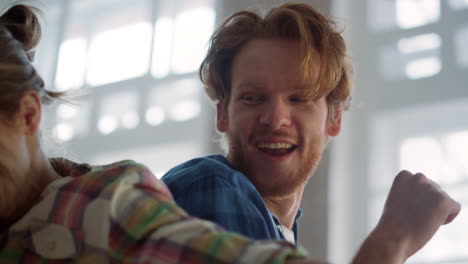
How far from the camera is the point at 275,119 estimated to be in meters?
0.95

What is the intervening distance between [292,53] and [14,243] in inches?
21.2

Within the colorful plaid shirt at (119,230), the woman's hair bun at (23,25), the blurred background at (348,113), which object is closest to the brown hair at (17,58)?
the woman's hair bun at (23,25)

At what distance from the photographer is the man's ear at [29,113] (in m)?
0.69

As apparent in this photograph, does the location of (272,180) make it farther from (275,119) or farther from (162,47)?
A: (162,47)

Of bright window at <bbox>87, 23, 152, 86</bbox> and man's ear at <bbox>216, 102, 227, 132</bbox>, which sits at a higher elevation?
bright window at <bbox>87, 23, 152, 86</bbox>

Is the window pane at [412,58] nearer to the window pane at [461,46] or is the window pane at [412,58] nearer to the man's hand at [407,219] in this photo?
the window pane at [461,46]

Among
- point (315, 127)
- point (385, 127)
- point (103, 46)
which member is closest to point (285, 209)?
point (315, 127)

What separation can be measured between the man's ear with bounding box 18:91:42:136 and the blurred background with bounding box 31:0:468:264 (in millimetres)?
1203

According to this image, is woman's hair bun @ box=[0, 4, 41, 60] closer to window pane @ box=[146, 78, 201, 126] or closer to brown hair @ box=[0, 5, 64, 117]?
brown hair @ box=[0, 5, 64, 117]

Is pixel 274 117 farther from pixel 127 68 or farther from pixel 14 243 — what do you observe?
pixel 127 68

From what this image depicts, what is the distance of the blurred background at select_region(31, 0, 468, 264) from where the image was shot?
7.80 feet

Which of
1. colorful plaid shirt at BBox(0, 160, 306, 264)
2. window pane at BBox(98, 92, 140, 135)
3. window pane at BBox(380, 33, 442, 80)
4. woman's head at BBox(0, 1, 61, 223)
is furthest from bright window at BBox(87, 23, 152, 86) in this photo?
colorful plaid shirt at BBox(0, 160, 306, 264)

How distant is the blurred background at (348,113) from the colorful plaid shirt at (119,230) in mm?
1284

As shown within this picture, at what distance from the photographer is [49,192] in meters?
0.67
